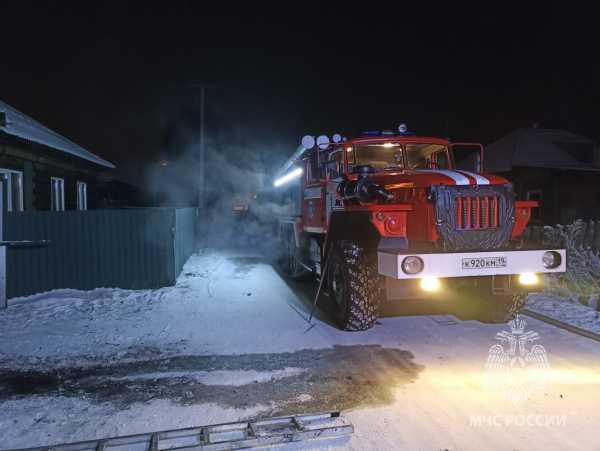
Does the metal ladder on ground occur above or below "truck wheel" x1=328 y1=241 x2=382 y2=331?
below

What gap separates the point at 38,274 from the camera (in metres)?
9.13

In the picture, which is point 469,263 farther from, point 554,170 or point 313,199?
point 554,170

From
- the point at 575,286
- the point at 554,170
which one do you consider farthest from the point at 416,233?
the point at 554,170

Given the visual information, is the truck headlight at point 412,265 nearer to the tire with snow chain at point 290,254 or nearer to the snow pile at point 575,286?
the snow pile at point 575,286

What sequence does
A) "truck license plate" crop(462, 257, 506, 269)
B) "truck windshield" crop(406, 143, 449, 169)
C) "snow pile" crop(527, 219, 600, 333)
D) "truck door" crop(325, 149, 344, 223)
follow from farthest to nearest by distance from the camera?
"truck windshield" crop(406, 143, 449, 169)
"truck door" crop(325, 149, 344, 223)
"snow pile" crop(527, 219, 600, 333)
"truck license plate" crop(462, 257, 506, 269)

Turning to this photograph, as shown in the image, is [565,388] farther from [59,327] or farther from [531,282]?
[59,327]

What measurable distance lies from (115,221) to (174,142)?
41.7 m

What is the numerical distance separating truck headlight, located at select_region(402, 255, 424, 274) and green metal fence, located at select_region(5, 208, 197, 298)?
606 centimetres

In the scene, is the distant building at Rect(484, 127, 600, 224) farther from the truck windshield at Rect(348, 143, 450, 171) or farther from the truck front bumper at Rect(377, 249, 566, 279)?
the truck front bumper at Rect(377, 249, 566, 279)

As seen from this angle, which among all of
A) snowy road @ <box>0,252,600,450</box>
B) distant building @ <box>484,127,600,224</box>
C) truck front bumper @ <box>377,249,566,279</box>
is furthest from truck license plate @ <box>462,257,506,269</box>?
distant building @ <box>484,127,600,224</box>

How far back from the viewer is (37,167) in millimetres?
12656

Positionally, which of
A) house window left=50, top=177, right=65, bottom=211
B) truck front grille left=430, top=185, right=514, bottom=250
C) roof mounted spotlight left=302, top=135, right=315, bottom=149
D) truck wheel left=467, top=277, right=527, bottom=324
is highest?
roof mounted spotlight left=302, top=135, right=315, bottom=149

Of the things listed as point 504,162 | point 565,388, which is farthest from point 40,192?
point 504,162

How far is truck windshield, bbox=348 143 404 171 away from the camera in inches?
297
